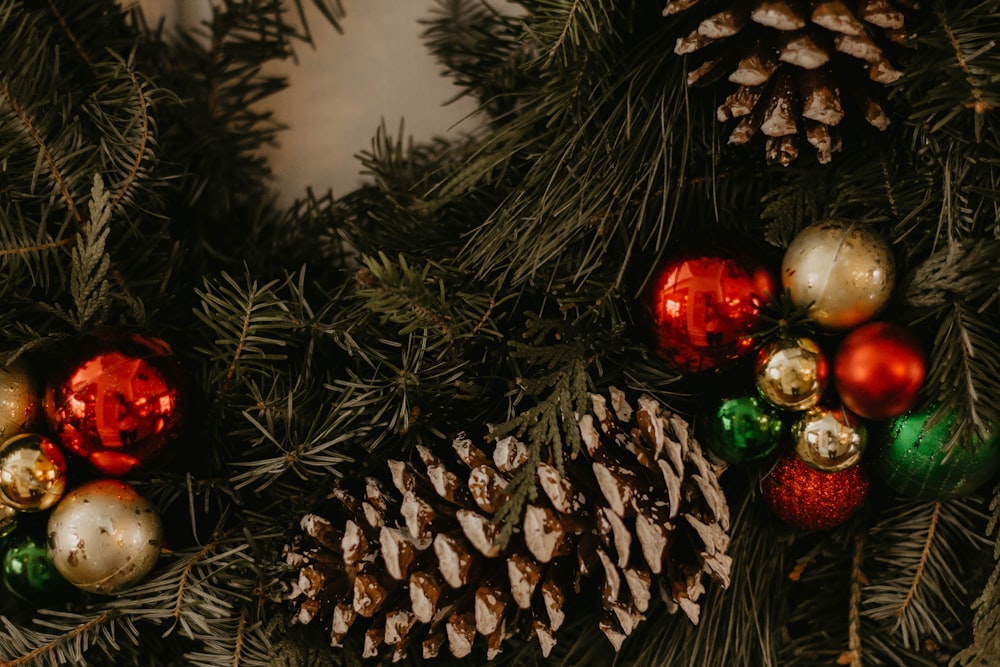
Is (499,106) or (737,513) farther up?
(499,106)

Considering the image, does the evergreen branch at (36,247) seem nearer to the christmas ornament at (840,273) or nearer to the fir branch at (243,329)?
the fir branch at (243,329)

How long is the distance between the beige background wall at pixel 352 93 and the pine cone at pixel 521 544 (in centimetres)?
29

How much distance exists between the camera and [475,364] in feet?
1.71

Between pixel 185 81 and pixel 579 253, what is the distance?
36 centimetres

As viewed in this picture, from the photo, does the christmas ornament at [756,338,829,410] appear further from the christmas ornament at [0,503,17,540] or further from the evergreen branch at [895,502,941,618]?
the christmas ornament at [0,503,17,540]

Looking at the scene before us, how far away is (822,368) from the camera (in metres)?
0.48

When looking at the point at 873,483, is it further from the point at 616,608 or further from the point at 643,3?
the point at 643,3

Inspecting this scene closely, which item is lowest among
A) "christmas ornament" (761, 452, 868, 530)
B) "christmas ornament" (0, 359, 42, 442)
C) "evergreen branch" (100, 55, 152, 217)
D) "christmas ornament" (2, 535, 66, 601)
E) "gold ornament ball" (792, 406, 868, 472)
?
"christmas ornament" (761, 452, 868, 530)

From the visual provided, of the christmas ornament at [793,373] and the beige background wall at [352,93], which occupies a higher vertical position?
the beige background wall at [352,93]

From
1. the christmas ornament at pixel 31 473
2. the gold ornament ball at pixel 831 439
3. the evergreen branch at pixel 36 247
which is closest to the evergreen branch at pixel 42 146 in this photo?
the evergreen branch at pixel 36 247

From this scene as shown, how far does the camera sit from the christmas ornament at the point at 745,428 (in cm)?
49

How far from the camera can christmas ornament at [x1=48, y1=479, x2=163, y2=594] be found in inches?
18.2

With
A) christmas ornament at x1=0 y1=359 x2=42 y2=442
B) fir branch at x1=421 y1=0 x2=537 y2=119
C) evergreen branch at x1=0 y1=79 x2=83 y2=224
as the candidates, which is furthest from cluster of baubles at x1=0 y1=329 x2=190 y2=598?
fir branch at x1=421 y1=0 x2=537 y2=119

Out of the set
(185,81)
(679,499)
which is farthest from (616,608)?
(185,81)
